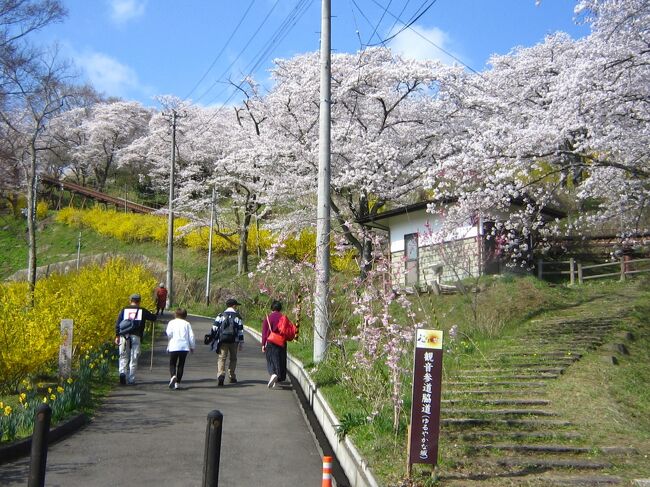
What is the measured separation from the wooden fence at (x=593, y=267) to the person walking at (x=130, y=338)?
15.5 m

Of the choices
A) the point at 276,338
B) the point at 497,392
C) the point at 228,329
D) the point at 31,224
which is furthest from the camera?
the point at 31,224

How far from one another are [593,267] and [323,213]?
14.6 meters

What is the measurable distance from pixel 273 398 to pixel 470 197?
7061 mm

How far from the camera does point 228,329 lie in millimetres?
11711

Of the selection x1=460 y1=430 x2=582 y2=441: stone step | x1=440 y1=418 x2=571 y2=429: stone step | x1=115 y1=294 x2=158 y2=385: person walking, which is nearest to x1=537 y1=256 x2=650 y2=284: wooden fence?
x1=440 y1=418 x2=571 y2=429: stone step

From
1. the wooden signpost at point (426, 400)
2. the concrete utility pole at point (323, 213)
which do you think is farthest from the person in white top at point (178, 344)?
the wooden signpost at point (426, 400)

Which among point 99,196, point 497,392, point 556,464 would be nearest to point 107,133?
point 99,196

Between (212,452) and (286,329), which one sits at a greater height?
(286,329)

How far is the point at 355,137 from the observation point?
74.2 ft

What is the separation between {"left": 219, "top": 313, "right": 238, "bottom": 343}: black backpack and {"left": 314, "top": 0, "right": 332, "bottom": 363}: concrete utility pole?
1481 mm

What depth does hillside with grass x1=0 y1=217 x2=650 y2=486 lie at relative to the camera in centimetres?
626

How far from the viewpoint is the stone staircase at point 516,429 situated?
604 centimetres

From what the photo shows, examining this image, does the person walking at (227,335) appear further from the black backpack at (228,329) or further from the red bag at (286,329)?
the red bag at (286,329)

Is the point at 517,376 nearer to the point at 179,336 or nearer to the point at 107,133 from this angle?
the point at 179,336
